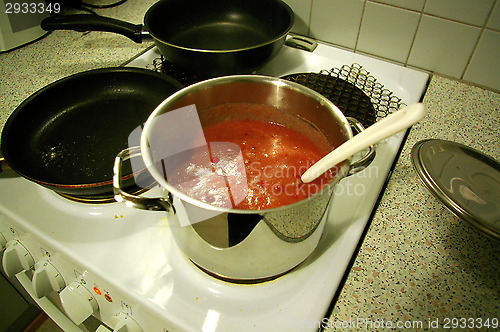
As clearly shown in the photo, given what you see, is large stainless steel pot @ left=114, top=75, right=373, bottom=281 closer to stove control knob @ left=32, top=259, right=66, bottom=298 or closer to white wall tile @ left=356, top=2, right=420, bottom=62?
stove control knob @ left=32, top=259, right=66, bottom=298

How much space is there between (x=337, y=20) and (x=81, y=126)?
64cm

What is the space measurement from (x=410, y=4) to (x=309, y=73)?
27 centimetres

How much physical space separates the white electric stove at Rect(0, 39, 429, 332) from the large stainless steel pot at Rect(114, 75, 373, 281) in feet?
0.11

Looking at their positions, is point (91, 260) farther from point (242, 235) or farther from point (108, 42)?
point (108, 42)

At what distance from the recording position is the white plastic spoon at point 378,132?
0.33 m

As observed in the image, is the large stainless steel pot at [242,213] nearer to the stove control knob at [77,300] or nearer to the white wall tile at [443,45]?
the stove control knob at [77,300]

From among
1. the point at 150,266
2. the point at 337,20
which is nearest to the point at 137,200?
the point at 150,266

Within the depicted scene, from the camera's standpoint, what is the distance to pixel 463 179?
19.8 inches

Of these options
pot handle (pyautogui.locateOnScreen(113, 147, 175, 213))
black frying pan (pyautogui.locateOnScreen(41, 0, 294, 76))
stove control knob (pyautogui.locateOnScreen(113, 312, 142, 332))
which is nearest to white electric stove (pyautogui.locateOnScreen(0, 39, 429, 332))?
stove control knob (pyautogui.locateOnScreen(113, 312, 142, 332))

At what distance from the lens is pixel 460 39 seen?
28.5 inches

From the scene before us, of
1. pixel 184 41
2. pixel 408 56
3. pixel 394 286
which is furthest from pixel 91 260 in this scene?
pixel 408 56

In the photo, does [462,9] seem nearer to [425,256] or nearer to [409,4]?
[409,4]

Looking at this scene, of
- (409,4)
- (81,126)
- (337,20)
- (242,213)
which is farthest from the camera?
(337,20)

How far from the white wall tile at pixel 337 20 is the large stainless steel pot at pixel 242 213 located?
0.43 metres
